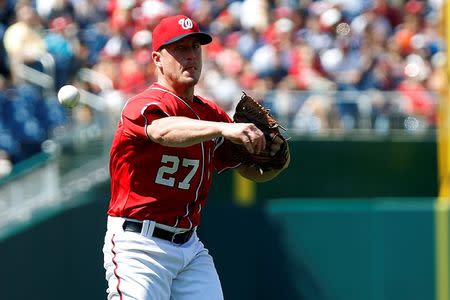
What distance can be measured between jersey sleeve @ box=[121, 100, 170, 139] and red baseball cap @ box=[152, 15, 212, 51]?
348mm

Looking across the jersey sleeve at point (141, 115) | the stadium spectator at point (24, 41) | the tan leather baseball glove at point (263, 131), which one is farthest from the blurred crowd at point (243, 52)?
the jersey sleeve at point (141, 115)

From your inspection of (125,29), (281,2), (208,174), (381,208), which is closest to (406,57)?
(281,2)

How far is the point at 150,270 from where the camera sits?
5.41 metres

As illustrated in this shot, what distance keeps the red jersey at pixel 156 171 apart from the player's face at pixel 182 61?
10cm

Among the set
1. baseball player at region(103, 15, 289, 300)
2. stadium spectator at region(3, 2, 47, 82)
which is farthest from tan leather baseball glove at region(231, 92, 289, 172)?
stadium spectator at region(3, 2, 47, 82)

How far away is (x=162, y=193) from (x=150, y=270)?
40cm

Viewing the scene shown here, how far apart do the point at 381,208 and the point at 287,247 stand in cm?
94

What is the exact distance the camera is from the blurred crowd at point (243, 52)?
1111cm

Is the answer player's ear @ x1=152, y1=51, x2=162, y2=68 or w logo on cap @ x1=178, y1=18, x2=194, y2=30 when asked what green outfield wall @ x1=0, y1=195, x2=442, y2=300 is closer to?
player's ear @ x1=152, y1=51, x2=162, y2=68

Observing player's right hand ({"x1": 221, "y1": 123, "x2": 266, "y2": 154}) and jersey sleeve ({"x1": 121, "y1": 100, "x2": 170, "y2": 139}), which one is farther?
jersey sleeve ({"x1": 121, "y1": 100, "x2": 170, "y2": 139})

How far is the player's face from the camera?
545 centimetres

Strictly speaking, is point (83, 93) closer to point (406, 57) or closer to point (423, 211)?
point (423, 211)

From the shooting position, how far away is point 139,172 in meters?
5.46

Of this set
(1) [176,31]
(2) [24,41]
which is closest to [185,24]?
(1) [176,31]
